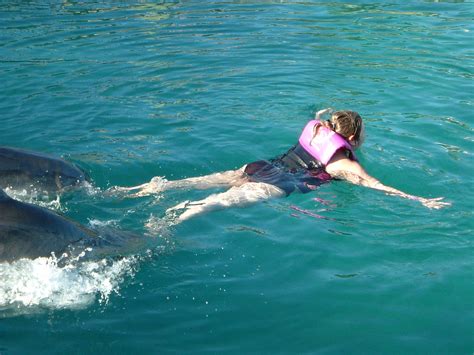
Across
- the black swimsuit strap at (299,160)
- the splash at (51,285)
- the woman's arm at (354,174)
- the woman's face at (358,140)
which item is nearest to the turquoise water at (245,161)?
the splash at (51,285)

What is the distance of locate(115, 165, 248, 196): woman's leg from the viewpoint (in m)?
8.25

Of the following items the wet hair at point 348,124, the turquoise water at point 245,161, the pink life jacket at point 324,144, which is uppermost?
the wet hair at point 348,124

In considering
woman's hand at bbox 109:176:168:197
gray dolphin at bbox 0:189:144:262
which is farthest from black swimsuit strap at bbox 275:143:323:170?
gray dolphin at bbox 0:189:144:262

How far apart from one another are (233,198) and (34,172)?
7.51 feet

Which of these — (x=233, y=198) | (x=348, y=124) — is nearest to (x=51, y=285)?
(x=233, y=198)

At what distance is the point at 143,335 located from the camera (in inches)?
227

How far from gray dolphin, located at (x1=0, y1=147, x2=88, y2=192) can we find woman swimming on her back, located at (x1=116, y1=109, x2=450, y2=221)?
2.48ft

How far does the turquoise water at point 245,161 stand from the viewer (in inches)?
234

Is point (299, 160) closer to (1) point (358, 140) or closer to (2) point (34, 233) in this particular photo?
(1) point (358, 140)

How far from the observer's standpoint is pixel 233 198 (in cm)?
→ 787

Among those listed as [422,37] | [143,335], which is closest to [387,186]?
[143,335]

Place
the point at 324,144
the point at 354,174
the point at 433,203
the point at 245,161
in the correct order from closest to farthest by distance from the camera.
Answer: the point at 433,203 < the point at 354,174 < the point at 324,144 < the point at 245,161

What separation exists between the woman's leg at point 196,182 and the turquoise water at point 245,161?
141 mm

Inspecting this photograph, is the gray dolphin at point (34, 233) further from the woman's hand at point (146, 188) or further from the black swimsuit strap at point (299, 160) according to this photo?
the black swimsuit strap at point (299, 160)
